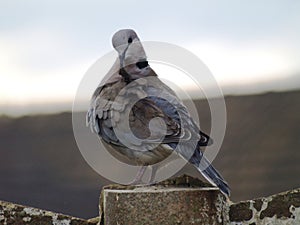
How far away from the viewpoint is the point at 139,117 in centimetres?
144

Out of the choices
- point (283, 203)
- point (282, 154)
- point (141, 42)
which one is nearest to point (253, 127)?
point (282, 154)

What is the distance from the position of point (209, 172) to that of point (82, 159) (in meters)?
1.19

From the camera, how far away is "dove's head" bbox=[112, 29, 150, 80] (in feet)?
5.02

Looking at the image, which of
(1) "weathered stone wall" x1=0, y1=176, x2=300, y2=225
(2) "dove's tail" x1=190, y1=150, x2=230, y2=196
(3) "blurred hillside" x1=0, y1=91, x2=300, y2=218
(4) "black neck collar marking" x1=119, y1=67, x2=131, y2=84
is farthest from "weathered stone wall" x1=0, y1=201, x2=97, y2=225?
(3) "blurred hillside" x1=0, y1=91, x2=300, y2=218

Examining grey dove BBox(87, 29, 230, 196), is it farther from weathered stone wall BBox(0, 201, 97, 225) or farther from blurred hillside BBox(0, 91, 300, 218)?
blurred hillside BBox(0, 91, 300, 218)

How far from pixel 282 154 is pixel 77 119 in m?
0.96

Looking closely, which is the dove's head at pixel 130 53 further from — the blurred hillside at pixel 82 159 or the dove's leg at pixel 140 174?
the blurred hillside at pixel 82 159

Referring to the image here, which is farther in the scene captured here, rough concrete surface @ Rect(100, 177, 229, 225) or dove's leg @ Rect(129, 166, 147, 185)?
dove's leg @ Rect(129, 166, 147, 185)

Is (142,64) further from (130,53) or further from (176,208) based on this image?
(176,208)

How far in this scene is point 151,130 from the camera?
1.43m

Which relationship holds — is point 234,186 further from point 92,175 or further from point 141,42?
point 141,42

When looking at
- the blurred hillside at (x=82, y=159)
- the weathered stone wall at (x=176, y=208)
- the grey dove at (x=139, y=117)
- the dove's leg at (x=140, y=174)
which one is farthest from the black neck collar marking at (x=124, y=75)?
the blurred hillside at (x=82, y=159)

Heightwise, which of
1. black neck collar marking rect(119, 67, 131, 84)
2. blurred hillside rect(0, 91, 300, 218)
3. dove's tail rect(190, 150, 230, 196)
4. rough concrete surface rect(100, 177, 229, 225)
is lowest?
rough concrete surface rect(100, 177, 229, 225)

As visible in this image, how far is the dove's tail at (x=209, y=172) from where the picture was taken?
124 centimetres
